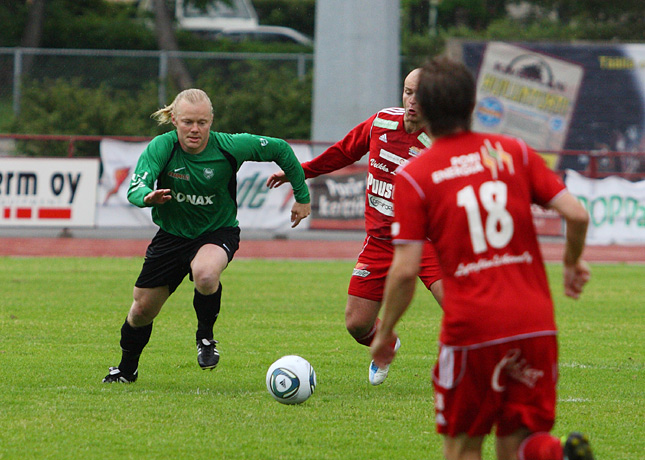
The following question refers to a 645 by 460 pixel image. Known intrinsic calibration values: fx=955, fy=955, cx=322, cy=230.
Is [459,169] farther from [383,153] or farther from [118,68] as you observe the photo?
[118,68]

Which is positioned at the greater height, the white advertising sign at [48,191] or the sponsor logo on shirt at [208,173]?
the sponsor logo on shirt at [208,173]

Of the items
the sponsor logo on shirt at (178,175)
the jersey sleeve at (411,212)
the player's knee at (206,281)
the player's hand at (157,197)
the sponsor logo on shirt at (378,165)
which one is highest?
the jersey sleeve at (411,212)

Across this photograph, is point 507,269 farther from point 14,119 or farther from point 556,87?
point 556,87

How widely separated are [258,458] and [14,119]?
68.1ft

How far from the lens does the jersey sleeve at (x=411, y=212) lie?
3.40 m

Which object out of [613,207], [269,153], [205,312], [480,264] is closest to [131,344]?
[205,312]

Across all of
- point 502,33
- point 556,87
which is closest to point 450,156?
point 556,87

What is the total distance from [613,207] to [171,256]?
41.0 ft

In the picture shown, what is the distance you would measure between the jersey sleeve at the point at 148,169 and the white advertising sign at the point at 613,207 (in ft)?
39.9

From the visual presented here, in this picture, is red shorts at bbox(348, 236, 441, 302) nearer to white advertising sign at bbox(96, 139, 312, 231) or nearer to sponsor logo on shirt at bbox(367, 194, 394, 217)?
sponsor logo on shirt at bbox(367, 194, 394, 217)

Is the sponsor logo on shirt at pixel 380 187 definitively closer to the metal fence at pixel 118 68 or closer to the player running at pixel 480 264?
the player running at pixel 480 264

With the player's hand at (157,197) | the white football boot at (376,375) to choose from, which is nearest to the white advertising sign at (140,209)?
the white football boot at (376,375)

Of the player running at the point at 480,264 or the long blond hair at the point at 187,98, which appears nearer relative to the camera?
the player running at the point at 480,264

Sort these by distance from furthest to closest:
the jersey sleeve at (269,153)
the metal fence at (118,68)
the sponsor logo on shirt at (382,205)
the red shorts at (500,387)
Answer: the metal fence at (118,68), the jersey sleeve at (269,153), the sponsor logo on shirt at (382,205), the red shorts at (500,387)
